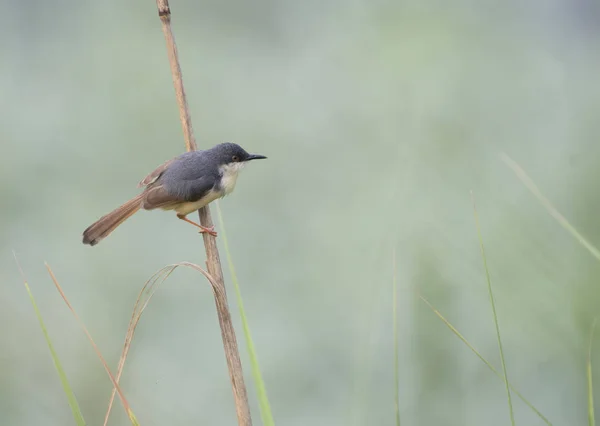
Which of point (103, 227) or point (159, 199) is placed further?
point (159, 199)

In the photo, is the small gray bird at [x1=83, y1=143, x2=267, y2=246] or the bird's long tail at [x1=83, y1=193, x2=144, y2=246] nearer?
the bird's long tail at [x1=83, y1=193, x2=144, y2=246]

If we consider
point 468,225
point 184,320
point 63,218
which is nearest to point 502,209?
point 468,225

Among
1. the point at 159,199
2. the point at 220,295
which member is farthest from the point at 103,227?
the point at 220,295

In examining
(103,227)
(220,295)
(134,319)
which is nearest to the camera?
(134,319)

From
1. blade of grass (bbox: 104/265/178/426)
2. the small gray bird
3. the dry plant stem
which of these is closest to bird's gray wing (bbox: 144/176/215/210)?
the small gray bird

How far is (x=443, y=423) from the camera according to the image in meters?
3.12

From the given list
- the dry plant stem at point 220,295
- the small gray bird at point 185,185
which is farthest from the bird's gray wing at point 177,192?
the dry plant stem at point 220,295

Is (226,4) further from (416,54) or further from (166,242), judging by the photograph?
(166,242)

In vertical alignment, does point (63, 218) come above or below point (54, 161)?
below

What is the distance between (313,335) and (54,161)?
171cm

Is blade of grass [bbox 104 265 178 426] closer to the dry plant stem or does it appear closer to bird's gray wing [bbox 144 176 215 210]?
the dry plant stem

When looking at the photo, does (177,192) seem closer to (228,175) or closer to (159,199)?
(159,199)

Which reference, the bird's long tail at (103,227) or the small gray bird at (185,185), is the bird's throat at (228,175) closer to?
the small gray bird at (185,185)

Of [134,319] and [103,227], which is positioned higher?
[134,319]
